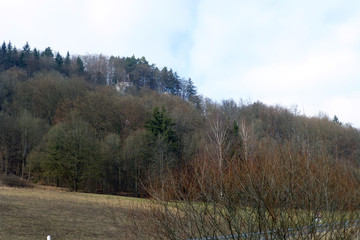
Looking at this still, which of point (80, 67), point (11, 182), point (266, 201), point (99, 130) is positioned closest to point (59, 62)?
point (80, 67)

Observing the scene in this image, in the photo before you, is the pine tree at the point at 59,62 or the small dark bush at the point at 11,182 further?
the pine tree at the point at 59,62

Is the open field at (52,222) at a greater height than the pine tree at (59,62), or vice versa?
the pine tree at (59,62)

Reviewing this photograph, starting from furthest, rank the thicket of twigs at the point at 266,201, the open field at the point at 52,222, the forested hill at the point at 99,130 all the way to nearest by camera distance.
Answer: the forested hill at the point at 99,130
the open field at the point at 52,222
the thicket of twigs at the point at 266,201

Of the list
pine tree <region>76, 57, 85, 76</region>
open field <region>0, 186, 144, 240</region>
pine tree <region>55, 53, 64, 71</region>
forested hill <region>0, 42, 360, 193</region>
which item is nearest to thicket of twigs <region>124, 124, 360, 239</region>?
open field <region>0, 186, 144, 240</region>

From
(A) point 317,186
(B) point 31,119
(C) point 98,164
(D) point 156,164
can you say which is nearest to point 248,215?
(A) point 317,186

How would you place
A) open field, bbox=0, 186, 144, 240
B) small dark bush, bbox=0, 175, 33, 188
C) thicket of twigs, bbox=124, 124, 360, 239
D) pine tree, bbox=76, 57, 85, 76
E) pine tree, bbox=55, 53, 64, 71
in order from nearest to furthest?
thicket of twigs, bbox=124, 124, 360, 239 < open field, bbox=0, 186, 144, 240 < small dark bush, bbox=0, 175, 33, 188 < pine tree, bbox=55, 53, 64, 71 < pine tree, bbox=76, 57, 85, 76

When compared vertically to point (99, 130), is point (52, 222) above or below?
below

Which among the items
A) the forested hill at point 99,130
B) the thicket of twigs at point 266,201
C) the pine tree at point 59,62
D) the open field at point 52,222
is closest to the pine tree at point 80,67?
the pine tree at point 59,62

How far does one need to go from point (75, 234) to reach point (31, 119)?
116 feet

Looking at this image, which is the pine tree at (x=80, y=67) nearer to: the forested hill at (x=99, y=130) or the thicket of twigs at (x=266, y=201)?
the forested hill at (x=99, y=130)

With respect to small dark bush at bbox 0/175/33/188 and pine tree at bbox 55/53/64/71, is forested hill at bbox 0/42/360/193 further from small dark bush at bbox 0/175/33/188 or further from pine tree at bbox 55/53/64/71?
pine tree at bbox 55/53/64/71

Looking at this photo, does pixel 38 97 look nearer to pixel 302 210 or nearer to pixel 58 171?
pixel 58 171

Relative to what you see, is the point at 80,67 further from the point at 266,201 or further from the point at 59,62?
the point at 266,201

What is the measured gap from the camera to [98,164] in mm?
38938
